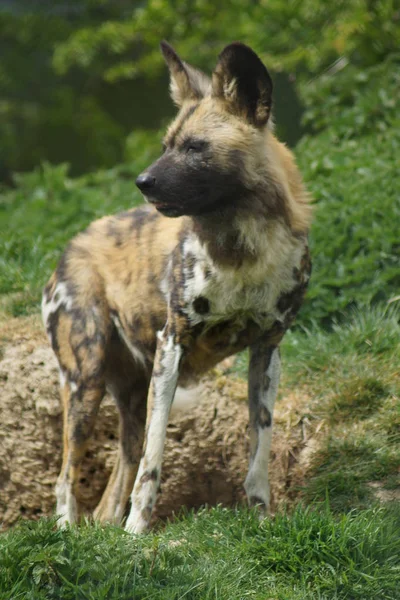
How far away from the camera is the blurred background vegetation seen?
550cm

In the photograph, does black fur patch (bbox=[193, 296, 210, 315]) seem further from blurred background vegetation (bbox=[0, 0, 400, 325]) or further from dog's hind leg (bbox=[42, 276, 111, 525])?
blurred background vegetation (bbox=[0, 0, 400, 325])

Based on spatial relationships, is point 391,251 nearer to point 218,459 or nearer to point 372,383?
point 372,383

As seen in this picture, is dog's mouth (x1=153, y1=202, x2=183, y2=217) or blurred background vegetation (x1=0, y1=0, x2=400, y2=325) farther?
blurred background vegetation (x1=0, y1=0, x2=400, y2=325)

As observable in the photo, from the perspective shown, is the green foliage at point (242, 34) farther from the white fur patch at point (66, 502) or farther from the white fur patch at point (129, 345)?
the white fur patch at point (66, 502)

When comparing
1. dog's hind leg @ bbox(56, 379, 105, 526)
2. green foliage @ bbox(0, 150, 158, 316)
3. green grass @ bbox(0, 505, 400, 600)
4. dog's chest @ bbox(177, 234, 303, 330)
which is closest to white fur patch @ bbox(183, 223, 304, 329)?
dog's chest @ bbox(177, 234, 303, 330)

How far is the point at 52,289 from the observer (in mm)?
4363

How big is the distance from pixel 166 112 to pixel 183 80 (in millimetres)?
6734

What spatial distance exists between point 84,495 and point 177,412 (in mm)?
686

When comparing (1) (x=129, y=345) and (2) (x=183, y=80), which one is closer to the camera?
(2) (x=183, y=80)

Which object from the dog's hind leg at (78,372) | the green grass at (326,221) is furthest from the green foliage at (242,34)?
the dog's hind leg at (78,372)

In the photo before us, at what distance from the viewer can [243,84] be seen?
11.8ft

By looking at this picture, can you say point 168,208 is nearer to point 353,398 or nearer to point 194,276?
point 194,276

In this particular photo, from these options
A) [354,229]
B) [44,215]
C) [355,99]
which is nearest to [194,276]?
[354,229]

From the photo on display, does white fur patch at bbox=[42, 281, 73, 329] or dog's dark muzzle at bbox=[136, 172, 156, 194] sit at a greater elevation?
dog's dark muzzle at bbox=[136, 172, 156, 194]
